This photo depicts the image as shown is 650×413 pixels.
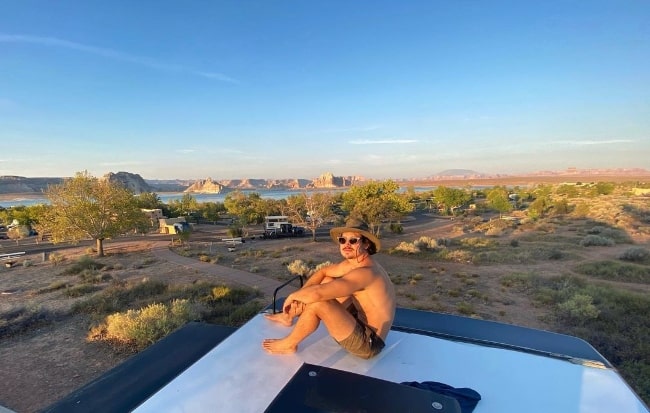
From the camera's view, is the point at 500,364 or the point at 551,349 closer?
the point at 500,364

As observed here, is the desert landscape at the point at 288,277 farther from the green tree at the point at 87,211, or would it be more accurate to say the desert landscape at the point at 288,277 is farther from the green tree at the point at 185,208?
the green tree at the point at 185,208

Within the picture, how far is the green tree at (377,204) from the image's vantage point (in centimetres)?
2702

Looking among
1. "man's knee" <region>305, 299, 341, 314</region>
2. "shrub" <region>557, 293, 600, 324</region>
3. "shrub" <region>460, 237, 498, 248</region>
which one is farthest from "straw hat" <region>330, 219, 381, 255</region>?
"shrub" <region>460, 237, 498, 248</region>

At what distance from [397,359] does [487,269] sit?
13678 millimetres

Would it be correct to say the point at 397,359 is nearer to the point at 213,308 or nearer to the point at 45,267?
the point at 213,308

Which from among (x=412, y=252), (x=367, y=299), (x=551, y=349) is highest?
(x=367, y=299)

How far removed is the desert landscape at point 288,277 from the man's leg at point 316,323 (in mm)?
4810

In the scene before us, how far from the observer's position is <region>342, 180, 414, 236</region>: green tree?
27.0 metres

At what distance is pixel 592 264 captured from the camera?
1463cm

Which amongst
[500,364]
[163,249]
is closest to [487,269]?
[500,364]

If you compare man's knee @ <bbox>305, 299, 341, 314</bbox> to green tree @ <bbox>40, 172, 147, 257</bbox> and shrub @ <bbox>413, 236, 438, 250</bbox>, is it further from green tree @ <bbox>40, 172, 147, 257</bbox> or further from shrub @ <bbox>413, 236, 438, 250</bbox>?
green tree @ <bbox>40, 172, 147, 257</bbox>

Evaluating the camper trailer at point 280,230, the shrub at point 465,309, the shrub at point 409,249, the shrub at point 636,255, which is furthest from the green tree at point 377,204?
the shrub at point 636,255

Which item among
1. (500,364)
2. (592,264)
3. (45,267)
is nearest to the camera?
(500,364)

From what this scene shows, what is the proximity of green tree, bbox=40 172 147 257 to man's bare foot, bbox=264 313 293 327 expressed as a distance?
21.5 metres
